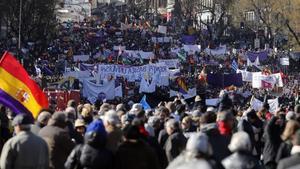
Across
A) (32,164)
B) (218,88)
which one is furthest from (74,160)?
(218,88)

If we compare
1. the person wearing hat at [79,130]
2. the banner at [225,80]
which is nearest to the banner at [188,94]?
the banner at [225,80]

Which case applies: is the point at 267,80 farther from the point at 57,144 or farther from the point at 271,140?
the point at 57,144

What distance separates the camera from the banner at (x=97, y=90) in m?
28.0

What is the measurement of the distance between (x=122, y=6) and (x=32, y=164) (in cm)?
10990

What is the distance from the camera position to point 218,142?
1027 centimetres

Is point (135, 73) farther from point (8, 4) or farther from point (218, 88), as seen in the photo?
point (8, 4)

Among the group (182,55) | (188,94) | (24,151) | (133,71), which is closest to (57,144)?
(24,151)

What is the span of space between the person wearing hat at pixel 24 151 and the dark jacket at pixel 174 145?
2245 mm

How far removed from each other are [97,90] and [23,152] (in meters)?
19.0

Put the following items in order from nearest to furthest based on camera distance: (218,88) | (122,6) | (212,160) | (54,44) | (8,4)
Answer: (212,160)
(218,88)
(8,4)
(54,44)
(122,6)

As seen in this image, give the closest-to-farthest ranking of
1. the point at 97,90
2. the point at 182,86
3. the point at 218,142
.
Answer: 1. the point at 218,142
2. the point at 97,90
3. the point at 182,86

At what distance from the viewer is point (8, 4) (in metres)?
55.2

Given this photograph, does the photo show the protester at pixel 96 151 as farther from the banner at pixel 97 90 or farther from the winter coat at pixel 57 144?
the banner at pixel 97 90

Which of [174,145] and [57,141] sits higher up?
[57,141]
